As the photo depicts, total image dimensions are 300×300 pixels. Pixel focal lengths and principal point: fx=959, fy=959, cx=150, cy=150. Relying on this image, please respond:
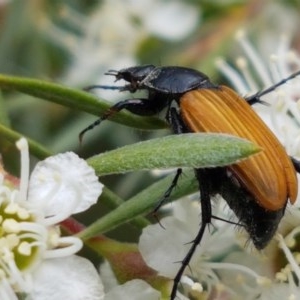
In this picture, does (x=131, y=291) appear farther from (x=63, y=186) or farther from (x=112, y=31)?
(x=112, y=31)

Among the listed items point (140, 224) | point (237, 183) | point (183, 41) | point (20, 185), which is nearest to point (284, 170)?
point (237, 183)

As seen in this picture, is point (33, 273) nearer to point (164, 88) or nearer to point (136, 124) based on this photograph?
point (136, 124)

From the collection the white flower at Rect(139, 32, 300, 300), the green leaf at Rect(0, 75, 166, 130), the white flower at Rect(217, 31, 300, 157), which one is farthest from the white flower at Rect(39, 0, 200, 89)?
the green leaf at Rect(0, 75, 166, 130)

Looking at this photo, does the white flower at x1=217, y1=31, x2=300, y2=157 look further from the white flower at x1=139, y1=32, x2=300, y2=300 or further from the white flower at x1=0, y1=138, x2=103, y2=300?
the white flower at x1=0, y1=138, x2=103, y2=300

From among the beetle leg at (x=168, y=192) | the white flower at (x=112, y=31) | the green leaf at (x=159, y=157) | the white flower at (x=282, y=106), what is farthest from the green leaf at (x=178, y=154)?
the white flower at (x=112, y=31)

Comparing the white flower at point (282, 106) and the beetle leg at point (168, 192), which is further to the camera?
the white flower at point (282, 106)

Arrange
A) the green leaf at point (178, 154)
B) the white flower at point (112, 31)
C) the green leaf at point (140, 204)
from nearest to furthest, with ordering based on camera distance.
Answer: the green leaf at point (178, 154), the green leaf at point (140, 204), the white flower at point (112, 31)

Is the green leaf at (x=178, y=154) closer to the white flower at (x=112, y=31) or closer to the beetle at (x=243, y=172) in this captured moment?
the beetle at (x=243, y=172)
